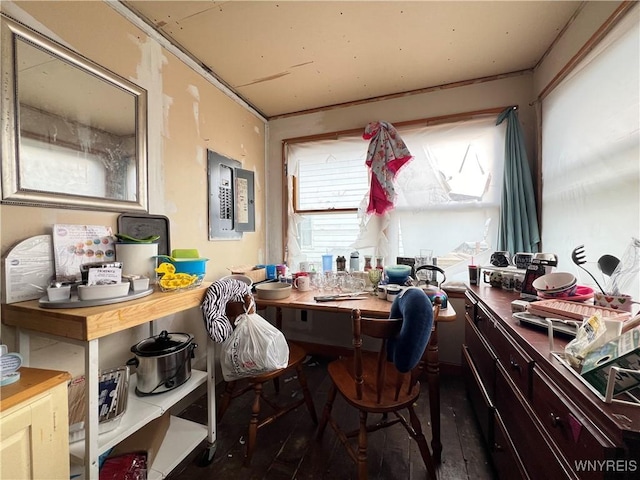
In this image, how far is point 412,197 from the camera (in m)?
2.22

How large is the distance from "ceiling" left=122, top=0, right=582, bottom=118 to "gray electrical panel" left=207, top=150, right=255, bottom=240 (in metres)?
0.70

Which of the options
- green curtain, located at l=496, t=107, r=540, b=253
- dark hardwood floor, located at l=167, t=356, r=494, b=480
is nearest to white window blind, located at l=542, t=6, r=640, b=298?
green curtain, located at l=496, t=107, r=540, b=253

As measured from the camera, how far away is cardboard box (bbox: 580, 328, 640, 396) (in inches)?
20.1

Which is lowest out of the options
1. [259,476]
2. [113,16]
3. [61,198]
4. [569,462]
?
[259,476]

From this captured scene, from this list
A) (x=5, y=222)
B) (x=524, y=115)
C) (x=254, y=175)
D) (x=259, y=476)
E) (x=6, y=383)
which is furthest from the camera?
(x=254, y=175)

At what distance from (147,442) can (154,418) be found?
28 cm

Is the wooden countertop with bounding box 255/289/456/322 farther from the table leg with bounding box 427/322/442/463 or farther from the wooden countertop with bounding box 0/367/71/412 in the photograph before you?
the wooden countertop with bounding box 0/367/71/412

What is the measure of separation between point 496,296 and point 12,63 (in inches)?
97.1

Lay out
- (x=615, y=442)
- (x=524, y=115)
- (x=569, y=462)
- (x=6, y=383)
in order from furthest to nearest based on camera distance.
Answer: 1. (x=524, y=115)
2. (x=6, y=383)
3. (x=569, y=462)
4. (x=615, y=442)

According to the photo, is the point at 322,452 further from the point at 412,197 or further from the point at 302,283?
the point at 412,197

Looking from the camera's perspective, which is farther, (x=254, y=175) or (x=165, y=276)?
(x=254, y=175)

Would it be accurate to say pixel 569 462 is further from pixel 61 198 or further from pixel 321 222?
pixel 321 222

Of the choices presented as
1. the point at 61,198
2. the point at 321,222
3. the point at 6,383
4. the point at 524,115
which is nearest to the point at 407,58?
the point at 524,115

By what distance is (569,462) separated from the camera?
590mm
